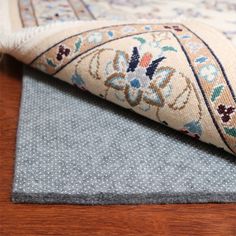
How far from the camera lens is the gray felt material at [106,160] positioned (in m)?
0.52

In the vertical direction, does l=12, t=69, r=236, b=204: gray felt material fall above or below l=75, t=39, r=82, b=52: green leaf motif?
below

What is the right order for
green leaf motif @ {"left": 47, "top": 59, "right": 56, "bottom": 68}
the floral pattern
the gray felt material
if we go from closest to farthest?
the gray felt material → the floral pattern → green leaf motif @ {"left": 47, "top": 59, "right": 56, "bottom": 68}

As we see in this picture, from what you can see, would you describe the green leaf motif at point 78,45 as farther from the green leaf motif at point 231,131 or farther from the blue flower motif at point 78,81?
the green leaf motif at point 231,131

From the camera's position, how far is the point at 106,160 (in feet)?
1.91

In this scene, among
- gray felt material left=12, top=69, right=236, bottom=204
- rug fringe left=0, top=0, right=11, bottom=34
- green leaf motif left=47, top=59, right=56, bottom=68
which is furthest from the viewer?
rug fringe left=0, top=0, right=11, bottom=34

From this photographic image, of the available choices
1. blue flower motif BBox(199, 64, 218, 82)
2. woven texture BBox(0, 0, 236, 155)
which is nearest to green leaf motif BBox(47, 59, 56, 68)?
woven texture BBox(0, 0, 236, 155)

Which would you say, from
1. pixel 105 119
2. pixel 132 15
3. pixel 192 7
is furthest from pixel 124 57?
pixel 192 7

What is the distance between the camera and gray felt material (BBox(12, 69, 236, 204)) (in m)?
0.52

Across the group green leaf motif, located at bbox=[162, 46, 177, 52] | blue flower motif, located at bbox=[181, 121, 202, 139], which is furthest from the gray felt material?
green leaf motif, located at bbox=[162, 46, 177, 52]

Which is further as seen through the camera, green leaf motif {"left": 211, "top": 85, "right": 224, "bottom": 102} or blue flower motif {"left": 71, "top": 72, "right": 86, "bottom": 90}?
blue flower motif {"left": 71, "top": 72, "right": 86, "bottom": 90}

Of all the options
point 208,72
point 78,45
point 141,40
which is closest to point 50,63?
point 78,45

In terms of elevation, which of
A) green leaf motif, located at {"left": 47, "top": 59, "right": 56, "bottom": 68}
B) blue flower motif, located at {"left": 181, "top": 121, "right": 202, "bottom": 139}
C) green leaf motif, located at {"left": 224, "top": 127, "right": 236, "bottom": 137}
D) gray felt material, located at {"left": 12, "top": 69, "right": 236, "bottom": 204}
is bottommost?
gray felt material, located at {"left": 12, "top": 69, "right": 236, "bottom": 204}

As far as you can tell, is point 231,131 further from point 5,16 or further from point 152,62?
point 5,16

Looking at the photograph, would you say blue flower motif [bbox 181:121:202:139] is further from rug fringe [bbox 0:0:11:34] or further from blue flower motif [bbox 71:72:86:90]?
rug fringe [bbox 0:0:11:34]
